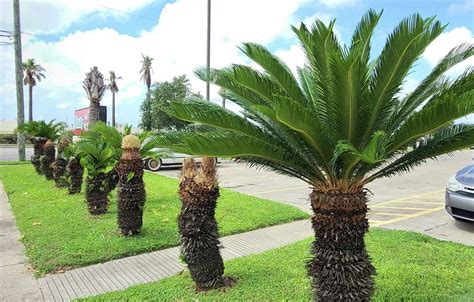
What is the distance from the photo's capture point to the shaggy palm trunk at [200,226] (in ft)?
14.5

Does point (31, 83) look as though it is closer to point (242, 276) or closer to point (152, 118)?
point (152, 118)

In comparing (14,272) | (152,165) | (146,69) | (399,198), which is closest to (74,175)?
(14,272)

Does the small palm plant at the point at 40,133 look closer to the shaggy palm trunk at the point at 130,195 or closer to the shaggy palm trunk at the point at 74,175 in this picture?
the shaggy palm trunk at the point at 74,175

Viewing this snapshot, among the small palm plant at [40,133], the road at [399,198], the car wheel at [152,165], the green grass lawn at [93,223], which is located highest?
the small palm plant at [40,133]

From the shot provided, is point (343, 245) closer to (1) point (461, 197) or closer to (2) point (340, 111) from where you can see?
(2) point (340, 111)

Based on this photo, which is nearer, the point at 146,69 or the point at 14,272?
the point at 14,272

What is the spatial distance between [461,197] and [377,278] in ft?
11.9

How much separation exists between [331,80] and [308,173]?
0.99 metres

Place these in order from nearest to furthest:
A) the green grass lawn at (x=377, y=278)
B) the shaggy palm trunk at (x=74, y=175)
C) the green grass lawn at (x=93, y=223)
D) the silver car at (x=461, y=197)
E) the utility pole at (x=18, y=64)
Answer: the green grass lawn at (x=377, y=278)
the green grass lawn at (x=93, y=223)
the silver car at (x=461, y=197)
the shaggy palm trunk at (x=74, y=175)
the utility pole at (x=18, y=64)

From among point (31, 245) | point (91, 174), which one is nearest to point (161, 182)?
point (91, 174)

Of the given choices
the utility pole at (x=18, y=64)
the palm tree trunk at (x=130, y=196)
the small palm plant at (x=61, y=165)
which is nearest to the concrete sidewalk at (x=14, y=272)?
the palm tree trunk at (x=130, y=196)

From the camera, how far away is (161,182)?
44.9 feet

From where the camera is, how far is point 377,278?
4.85 meters

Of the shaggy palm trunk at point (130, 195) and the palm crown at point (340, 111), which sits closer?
the palm crown at point (340, 111)
